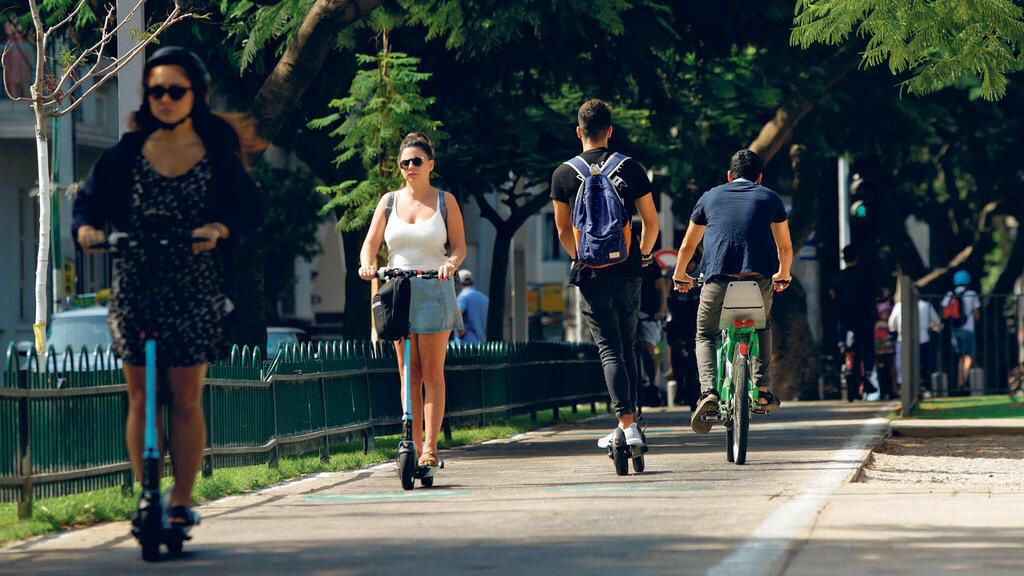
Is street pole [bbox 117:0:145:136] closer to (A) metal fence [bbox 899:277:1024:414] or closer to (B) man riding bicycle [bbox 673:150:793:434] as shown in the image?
(B) man riding bicycle [bbox 673:150:793:434]

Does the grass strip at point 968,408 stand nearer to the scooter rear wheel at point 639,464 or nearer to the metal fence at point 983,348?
the metal fence at point 983,348

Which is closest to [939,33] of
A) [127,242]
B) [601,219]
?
[601,219]

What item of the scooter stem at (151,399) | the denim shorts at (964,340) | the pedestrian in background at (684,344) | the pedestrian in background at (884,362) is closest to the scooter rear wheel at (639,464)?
the scooter stem at (151,399)

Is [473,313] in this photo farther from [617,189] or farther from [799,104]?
[617,189]

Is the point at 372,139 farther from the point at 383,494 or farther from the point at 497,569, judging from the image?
the point at 497,569

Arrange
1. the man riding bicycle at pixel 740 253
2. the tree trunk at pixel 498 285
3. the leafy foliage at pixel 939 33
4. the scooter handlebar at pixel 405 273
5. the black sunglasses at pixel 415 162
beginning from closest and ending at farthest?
the scooter handlebar at pixel 405 273, the black sunglasses at pixel 415 162, the man riding bicycle at pixel 740 253, the leafy foliage at pixel 939 33, the tree trunk at pixel 498 285

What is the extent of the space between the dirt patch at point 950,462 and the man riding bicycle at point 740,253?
0.92 metres

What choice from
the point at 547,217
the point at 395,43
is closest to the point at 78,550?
the point at 395,43

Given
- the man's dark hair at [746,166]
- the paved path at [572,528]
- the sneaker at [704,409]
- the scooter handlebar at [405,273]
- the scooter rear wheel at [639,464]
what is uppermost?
the man's dark hair at [746,166]

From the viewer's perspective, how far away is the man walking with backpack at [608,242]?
30.1ft

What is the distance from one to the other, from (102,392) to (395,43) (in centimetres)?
672

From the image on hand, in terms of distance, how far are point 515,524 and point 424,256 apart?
8.13 ft

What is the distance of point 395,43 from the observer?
14.4 metres

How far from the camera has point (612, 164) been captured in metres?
9.32
